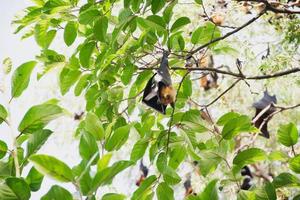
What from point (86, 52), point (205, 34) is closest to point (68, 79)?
point (86, 52)

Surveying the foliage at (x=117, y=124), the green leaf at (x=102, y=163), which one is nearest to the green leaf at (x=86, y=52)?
the foliage at (x=117, y=124)

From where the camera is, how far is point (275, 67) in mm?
2893

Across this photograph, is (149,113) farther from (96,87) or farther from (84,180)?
(84,180)

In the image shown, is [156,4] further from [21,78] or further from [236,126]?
[21,78]

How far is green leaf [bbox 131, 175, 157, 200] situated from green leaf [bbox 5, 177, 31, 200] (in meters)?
0.58

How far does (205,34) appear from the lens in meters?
1.64

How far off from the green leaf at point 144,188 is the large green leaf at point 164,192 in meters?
0.03

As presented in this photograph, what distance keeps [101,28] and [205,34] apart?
1.56ft

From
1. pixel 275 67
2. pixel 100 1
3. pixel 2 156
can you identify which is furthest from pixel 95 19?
pixel 275 67

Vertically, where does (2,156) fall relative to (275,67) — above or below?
above

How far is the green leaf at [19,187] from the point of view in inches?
21.9

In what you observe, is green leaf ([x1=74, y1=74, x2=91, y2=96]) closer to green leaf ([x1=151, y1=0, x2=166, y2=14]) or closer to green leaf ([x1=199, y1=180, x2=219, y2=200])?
green leaf ([x1=151, y1=0, x2=166, y2=14])

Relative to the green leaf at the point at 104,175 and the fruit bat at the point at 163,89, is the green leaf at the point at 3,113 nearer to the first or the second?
the green leaf at the point at 104,175

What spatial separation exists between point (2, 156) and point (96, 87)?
935 mm
